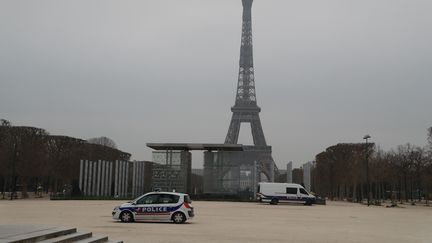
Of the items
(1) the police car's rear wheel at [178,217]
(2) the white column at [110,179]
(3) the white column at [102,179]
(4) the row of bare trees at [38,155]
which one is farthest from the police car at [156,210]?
(2) the white column at [110,179]

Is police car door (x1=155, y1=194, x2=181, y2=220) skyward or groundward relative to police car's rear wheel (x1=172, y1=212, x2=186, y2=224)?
skyward

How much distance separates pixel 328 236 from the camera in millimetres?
18266

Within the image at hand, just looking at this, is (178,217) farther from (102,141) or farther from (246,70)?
(246,70)

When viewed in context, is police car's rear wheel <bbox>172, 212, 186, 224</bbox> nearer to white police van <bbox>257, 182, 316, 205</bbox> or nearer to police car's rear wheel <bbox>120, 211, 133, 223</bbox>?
police car's rear wheel <bbox>120, 211, 133, 223</bbox>

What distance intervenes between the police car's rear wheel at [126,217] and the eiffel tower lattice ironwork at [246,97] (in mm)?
74489

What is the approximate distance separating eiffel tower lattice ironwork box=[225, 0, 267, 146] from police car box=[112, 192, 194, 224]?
74.3 m

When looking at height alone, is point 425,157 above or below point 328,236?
above

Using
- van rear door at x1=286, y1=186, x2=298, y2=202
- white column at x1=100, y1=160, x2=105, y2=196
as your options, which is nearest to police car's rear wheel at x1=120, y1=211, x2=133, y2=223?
van rear door at x1=286, y1=186, x2=298, y2=202

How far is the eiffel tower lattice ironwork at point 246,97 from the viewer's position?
336ft

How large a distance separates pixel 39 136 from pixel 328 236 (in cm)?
5429

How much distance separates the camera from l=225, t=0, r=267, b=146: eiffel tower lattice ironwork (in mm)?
102375

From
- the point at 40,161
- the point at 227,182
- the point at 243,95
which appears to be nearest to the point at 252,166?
the point at 227,182

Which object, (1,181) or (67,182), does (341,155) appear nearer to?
(67,182)

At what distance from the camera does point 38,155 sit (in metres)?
57.9
